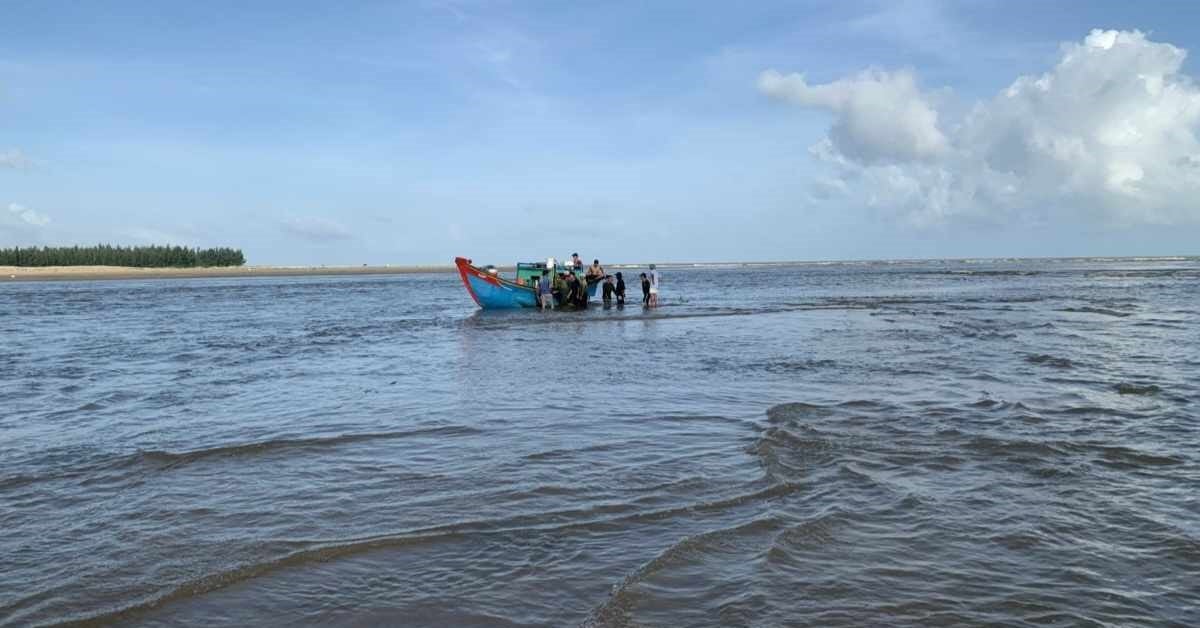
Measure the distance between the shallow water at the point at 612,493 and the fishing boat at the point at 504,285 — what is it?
54.5 ft

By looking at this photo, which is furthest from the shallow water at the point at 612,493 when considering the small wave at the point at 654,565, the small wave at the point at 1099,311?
the small wave at the point at 1099,311

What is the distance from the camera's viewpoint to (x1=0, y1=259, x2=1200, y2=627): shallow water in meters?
4.63

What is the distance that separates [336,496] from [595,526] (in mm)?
2296

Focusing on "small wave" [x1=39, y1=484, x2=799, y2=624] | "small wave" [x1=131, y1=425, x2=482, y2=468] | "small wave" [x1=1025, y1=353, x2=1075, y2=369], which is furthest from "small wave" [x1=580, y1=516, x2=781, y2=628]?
"small wave" [x1=1025, y1=353, x2=1075, y2=369]

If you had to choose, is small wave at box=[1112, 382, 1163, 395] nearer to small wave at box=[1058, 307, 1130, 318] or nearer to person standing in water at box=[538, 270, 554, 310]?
small wave at box=[1058, 307, 1130, 318]

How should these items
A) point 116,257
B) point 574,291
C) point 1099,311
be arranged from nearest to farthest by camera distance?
point 1099,311
point 574,291
point 116,257

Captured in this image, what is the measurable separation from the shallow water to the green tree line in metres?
97.3

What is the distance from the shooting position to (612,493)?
6691 mm

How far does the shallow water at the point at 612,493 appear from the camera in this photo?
15.2ft

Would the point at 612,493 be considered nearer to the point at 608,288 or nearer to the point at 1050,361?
the point at 1050,361

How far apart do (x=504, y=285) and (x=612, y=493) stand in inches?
1020

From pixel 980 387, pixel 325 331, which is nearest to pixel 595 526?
pixel 980 387

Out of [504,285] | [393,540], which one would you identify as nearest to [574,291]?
[504,285]

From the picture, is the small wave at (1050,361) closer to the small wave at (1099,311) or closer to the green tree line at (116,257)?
the small wave at (1099,311)
